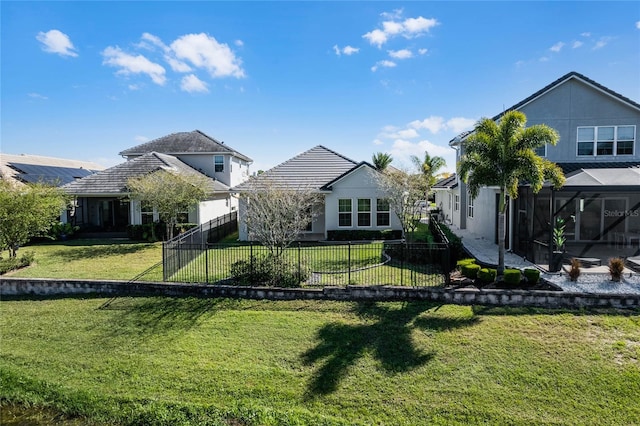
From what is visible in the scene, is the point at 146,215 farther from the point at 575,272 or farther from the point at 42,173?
the point at 575,272

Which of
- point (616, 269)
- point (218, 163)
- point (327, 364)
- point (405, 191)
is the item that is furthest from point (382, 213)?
point (218, 163)

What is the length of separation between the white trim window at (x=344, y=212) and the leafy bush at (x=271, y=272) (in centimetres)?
955

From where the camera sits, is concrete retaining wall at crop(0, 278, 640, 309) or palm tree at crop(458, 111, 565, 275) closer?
concrete retaining wall at crop(0, 278, 640, 309)

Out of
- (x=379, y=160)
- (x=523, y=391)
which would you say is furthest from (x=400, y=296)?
(x=379, y=160)

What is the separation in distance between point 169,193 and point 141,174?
6.06m

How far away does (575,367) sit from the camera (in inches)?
291

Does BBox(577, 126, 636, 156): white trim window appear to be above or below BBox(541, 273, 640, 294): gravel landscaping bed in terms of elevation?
above

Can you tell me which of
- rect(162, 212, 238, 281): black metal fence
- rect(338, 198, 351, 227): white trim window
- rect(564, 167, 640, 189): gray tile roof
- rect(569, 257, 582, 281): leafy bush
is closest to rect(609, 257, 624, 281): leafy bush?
rect(569, 257, 582, 281): leafy bush

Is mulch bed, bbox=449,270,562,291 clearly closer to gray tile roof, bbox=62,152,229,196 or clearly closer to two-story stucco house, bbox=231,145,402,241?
two-story stucco house, bbox=231,145,402,241

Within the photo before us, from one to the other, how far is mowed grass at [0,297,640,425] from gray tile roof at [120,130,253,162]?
22761 millimetres

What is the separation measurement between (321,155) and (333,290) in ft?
50.3

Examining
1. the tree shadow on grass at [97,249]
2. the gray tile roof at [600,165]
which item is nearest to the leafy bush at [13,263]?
the tree shadow on grass at [97,249]

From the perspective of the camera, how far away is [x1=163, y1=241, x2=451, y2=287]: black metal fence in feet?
39.8

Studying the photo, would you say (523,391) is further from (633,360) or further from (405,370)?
(633,360)
